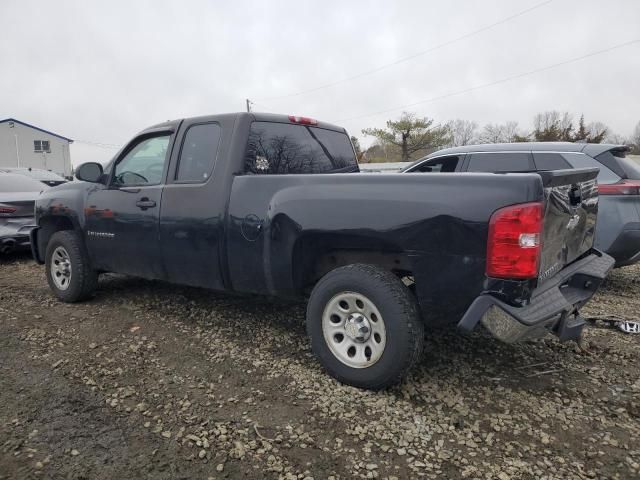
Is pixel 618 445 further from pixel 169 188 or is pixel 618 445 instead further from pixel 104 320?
pixel 104 320

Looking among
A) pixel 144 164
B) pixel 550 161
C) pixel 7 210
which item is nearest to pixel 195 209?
pixel 144 164

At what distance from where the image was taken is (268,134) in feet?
12.4

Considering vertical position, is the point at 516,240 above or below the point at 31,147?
below

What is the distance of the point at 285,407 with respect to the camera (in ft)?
9.09

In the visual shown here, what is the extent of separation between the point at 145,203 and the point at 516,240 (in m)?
3.10

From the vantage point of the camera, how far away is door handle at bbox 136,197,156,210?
4.00 meters

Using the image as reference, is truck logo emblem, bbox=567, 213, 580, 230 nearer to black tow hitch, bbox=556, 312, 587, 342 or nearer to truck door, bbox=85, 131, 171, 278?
black tow hitch, bbox=556, 312, 587, 342

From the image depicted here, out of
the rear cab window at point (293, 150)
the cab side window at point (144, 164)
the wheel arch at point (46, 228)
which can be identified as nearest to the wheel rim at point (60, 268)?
the wheel arch at point (46, 228)

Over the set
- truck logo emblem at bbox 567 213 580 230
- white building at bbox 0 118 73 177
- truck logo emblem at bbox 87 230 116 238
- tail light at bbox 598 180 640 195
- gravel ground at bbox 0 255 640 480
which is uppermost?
white building at bbox 0 118 73 177

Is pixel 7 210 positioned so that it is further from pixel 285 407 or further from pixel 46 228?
pixel 285 407

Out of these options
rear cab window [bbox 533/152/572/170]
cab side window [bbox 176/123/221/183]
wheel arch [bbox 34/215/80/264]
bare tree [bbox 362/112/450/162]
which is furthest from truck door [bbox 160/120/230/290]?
bare tree [bbox 362/112/450/162]

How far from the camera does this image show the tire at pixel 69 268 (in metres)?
4.71

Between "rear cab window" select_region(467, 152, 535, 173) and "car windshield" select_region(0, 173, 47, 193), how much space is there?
7.38m

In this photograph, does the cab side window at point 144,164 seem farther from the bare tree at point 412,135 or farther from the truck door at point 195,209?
the bare tree at point 412,135
